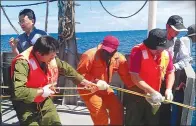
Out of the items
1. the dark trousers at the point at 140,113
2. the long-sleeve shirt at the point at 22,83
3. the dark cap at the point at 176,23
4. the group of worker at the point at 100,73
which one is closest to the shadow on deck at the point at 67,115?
the group of worker at the point at 100,73

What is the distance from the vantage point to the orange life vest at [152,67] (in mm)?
3463

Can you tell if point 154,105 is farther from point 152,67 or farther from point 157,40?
point 157,40

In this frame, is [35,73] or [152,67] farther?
[152,67]

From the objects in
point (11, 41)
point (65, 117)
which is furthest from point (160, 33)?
point (65, 117)

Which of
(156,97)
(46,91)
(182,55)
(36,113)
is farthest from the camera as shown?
(182,55)

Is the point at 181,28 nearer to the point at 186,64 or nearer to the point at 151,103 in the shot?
the point at 186,64

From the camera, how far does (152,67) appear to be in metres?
3.50

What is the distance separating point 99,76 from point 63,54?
1627 millimetres

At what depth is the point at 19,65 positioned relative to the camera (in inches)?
116

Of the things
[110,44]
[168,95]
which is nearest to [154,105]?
[168,95]

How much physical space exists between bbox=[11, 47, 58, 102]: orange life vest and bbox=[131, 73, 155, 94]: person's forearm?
93cm

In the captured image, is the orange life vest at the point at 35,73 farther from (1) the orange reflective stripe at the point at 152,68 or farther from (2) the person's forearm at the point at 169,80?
(2) the person's forearm at the point at 169,80

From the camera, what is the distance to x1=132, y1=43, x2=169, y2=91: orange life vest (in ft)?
11.4

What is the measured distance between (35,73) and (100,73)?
3.17ft
